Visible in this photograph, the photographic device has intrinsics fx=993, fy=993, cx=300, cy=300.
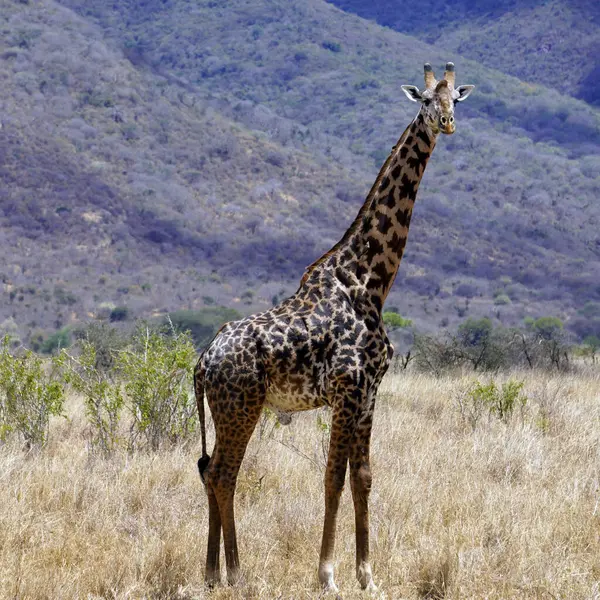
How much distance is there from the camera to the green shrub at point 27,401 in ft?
30.5

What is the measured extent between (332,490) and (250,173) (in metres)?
80.4

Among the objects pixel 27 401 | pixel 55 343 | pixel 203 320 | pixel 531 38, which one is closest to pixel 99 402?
pixel 27 401

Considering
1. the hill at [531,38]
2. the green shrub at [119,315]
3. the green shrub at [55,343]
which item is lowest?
the green shrub at [119,315]

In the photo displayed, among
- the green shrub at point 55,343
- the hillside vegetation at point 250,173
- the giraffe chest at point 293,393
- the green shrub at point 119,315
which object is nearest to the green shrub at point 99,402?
the giraffe chest at point 293,393

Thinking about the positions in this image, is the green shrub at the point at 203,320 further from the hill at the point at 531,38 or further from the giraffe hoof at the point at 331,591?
the hill at the point at 531,38

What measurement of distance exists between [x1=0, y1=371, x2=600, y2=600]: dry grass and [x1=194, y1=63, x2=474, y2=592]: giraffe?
0.42 m

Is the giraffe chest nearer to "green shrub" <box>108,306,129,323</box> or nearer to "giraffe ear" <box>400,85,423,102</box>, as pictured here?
"giraffe ear" <box>400,85,423,102</box>

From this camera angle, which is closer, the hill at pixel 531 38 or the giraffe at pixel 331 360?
the giraffe at pixel 331 360

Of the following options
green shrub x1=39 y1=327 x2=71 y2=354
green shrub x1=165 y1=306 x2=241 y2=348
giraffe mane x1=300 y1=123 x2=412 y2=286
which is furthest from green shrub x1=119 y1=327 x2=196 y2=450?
green shrub x1=165 y1=306 x2=241 y2=348

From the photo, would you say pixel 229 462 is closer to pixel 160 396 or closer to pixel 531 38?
pixel 160 396

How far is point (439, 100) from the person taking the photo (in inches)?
220

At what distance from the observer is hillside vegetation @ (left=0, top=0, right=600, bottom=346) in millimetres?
67125

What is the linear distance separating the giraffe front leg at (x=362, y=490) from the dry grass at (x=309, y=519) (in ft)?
0.34

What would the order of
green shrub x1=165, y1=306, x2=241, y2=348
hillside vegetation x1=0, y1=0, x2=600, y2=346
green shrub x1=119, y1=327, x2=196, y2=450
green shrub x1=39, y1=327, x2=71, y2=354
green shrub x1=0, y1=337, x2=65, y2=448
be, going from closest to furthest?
1. green shrub x1=119, y1=327, x2=196, y2=450
2. green shrub x1=0, y1=337, x2=65, y2=448
3. green shrub x1=39, y1=327, x2=71, y2=354
4. green shrub x1=165, y1=306, x2=241, y2=348
5. hillside vegetation x1=0, y1=0, x2=600, y2=346
